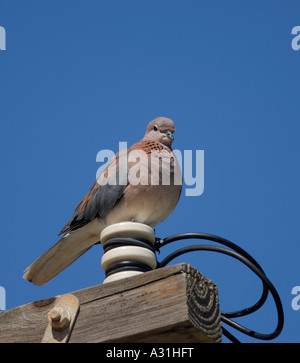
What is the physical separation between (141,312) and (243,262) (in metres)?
0.72

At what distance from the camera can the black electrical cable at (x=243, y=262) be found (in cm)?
248

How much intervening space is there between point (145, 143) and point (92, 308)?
1.53 meters

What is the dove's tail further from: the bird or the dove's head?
the dove's head

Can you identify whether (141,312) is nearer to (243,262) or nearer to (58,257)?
(243,262)

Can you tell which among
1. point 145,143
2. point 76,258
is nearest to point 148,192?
point 145,143

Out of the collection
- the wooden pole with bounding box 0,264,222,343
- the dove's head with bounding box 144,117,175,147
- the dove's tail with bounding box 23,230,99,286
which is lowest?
the wooden pole with bounding box 0,264,222,343

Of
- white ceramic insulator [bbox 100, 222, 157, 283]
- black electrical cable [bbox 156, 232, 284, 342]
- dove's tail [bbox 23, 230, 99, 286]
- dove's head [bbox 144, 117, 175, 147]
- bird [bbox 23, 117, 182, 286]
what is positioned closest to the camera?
white ceramic insulator [bbox 100, 222, 157, 283]

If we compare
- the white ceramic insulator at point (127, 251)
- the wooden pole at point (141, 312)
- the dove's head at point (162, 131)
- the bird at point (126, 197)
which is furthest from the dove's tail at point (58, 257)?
the wooden pole at point (141, 312)

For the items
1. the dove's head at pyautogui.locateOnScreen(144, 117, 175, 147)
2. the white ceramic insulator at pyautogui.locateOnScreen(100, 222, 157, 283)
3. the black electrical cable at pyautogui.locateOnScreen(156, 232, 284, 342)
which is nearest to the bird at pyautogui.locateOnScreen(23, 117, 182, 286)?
the dove's head at pyautogui.locateOnScreen(144, 117, 175, 147)

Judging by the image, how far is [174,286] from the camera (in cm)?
192

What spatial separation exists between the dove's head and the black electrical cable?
835 mm

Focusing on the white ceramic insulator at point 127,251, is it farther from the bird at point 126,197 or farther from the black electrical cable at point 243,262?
the bird at point 126,197

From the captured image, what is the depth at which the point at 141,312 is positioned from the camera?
1.93m

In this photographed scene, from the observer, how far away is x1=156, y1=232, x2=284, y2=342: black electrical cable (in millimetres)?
2477
